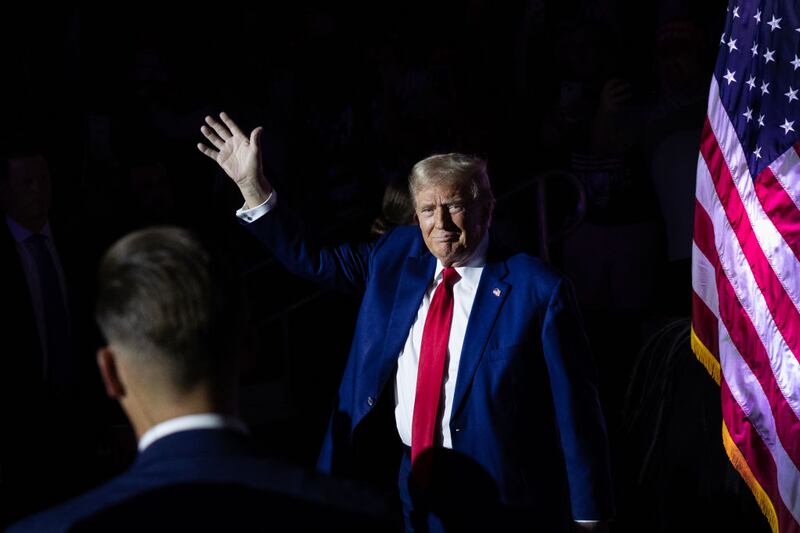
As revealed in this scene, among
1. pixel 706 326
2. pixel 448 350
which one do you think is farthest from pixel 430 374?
pixel 706 326

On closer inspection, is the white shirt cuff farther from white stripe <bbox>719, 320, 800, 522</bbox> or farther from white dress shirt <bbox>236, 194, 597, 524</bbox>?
white stripe <bbox>719, 320, 800, 522</bbox>

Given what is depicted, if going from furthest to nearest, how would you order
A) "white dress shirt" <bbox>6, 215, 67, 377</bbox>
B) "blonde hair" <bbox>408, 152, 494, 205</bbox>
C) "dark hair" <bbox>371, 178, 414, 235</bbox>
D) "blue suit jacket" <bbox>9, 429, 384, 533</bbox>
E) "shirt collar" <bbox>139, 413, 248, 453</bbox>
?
"dark hair" <bbox>371, 178, 414, 235</bbox> → "white dress shirt" <bbox>6, 215, 67, 377</bbox> → "blonde hair" <bbox>408, 152, 494, 205</bbox> → "shirt collar" <bbox>139, 413, 248, 453</bbox> → "blue suit jacket" <bbox>9, 429, 384, 533</bbox>

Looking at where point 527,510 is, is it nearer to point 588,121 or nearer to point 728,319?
point 728,319

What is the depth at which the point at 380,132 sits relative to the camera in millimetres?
6535

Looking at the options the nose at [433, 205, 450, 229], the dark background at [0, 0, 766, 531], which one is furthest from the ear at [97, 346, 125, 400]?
the dark background at [0, 0, 766, 531]

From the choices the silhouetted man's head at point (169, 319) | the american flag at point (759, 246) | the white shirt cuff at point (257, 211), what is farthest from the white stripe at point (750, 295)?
the silhouetted man's head at point (169, 319)

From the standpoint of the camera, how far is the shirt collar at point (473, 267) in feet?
10.9

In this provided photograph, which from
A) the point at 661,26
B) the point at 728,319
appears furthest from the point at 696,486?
the point at 661,26

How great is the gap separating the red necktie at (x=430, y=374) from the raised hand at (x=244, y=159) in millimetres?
664

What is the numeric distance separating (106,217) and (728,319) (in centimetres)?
332

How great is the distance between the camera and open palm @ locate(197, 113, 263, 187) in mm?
3469

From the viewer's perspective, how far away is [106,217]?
586cm

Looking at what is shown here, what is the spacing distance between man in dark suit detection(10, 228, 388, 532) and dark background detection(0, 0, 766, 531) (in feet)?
10.9

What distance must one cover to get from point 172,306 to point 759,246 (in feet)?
8.79
